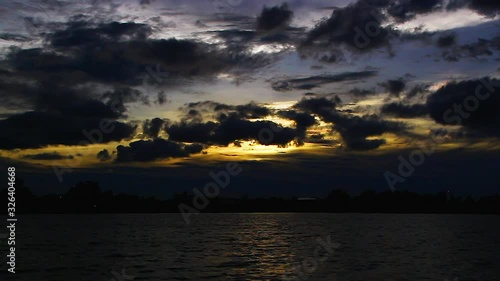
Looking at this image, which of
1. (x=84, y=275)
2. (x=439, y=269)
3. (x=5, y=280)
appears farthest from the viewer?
(x=439, y=269)

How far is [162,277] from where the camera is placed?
6072 centimetres

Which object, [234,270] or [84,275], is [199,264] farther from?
[84,275]

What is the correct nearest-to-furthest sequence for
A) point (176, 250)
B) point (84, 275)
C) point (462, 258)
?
point (84, 275)
point (462, 258)
point (176, 250)

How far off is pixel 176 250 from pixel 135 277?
35.3 meters

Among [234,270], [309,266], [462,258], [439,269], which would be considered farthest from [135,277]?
[462,258]

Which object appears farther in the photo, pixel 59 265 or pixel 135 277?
pixel 59 265

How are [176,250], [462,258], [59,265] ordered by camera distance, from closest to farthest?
[59,265] → [462,258] → [176,250]

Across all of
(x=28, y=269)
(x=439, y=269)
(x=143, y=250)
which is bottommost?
(x=439, y=269)

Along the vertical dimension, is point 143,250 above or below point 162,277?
above

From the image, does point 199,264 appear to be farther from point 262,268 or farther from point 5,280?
point 5,280

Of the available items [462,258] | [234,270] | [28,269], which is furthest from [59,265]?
[462,258]

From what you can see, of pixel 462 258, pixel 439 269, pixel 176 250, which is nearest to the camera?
pixel 439 269

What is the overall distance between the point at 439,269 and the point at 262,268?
70.7ft

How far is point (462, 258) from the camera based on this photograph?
8144cm
